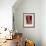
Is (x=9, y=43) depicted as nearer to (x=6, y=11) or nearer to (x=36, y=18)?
(x=6, y=11)

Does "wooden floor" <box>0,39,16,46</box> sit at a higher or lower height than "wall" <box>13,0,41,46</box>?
lower

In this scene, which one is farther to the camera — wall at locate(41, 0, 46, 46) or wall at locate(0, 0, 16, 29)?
wall at locate(41, 0, 46, 46)

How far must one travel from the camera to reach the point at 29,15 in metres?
4.89

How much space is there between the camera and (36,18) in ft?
16.1

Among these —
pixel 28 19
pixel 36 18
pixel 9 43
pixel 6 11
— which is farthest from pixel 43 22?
pixel 9 43

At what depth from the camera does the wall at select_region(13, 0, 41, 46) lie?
192 inches

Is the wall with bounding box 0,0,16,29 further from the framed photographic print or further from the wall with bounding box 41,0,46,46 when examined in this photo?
the wall with bounding box 41,0,46,46

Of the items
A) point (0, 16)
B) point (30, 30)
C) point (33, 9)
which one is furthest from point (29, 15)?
point (0, 16)

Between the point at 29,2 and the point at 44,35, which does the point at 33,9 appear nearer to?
the point at 29,2

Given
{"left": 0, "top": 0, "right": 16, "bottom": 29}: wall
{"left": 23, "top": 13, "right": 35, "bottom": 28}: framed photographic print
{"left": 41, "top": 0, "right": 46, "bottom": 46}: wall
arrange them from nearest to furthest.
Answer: {"left": 0, "top": 0, "right": 16, "bottom": 29}: wall < {"left": 41, "top": 0, "right": 46, "bottom": 46}: wall < {"left": 23, "top": 13, "right": 35, "bottom": 28}: framed photographic print

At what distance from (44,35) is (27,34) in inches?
27.2

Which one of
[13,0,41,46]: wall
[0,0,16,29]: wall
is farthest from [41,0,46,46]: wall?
[0,0,16,29]: wall

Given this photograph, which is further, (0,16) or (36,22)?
(36,22)

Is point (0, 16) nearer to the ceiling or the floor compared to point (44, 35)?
nearer to the ceiling
